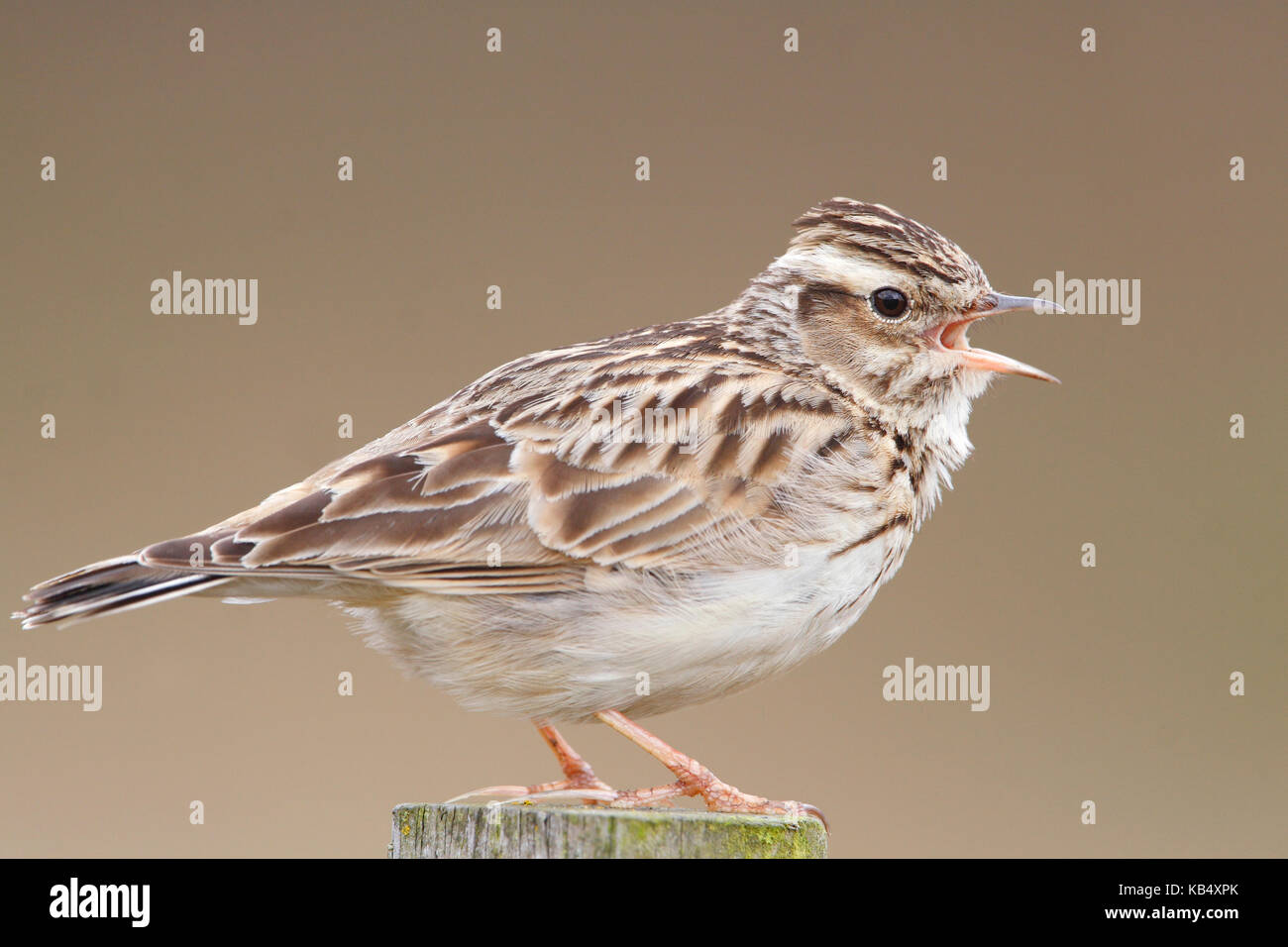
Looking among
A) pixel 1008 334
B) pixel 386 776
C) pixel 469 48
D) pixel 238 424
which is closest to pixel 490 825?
pixel 386 776

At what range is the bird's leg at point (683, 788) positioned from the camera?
5113 millimetres

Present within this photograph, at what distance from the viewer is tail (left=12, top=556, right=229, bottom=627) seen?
4.89 m

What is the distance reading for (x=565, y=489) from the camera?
17.1 ft

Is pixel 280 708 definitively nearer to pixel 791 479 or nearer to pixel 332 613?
pixel 332 613

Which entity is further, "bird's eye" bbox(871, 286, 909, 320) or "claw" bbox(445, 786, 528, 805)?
"bird's eye" bbox(871, 286, 909, 320)

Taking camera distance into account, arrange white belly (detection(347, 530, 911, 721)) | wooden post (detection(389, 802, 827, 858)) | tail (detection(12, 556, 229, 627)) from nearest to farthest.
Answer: wooden post (detection(389, 802, 827, 858)) < tail (detection(12, 556, 229, 627)) < white belly (detection(347, 530, 911, 721))

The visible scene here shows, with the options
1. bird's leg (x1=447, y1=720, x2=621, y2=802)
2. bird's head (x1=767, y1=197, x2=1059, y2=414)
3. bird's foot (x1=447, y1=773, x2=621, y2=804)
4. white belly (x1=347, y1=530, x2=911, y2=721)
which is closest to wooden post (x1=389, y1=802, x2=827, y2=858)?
bird's leg (x1=447, y1=720, x2=621, y2=802)

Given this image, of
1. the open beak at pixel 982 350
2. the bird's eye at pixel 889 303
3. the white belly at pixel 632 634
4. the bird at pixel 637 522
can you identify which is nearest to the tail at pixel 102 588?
the bird at pixel 637 522

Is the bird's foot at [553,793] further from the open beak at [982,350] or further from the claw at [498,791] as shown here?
the open beak at [982,350]

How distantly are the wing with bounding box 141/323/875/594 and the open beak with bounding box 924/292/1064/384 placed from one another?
17.7 inches

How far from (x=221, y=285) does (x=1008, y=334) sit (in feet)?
17.0

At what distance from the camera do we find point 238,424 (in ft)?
34.4

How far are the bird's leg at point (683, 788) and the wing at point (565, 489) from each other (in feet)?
1.85

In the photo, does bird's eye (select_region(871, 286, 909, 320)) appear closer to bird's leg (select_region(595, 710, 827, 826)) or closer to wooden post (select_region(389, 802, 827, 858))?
bird's leg (select_region(595, 710, 827, 826))
